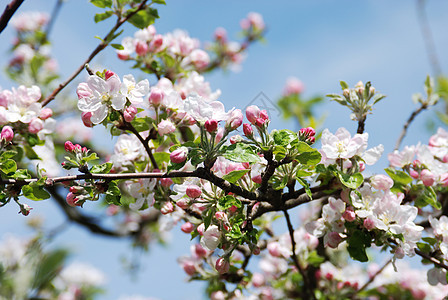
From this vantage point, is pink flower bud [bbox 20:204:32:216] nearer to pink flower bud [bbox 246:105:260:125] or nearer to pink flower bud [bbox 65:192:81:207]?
pink flower bud [bbox 65:192:81:207]

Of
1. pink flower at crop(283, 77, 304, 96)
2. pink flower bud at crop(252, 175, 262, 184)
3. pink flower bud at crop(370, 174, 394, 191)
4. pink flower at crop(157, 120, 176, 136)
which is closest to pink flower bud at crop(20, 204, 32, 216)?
pink flower at crop(157, 120, 176, 136)

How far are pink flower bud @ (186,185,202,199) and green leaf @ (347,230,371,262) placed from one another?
569 millimetres

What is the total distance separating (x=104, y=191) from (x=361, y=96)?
1.00 m

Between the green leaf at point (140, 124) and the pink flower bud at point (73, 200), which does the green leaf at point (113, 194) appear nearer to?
the pink flower bud at point (73, 200)

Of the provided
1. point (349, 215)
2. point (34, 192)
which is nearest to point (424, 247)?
point (349, 215)

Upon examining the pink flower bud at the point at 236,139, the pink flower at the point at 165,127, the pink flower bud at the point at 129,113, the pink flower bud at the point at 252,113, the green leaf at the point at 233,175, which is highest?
the pink flower at the point at 165,127

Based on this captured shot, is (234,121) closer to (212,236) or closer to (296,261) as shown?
(212,236)

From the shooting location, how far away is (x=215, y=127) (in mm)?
1308

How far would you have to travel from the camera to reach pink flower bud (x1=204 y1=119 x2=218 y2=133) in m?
1.30

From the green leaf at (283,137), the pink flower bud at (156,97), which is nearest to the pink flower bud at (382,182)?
the green leaf at (283,137)

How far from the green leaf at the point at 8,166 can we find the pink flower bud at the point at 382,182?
123 cm

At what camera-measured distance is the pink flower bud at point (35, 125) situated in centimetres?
178

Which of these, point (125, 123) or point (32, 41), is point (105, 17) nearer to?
point (125, 123)

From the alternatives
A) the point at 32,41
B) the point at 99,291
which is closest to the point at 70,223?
the point at 32,41
